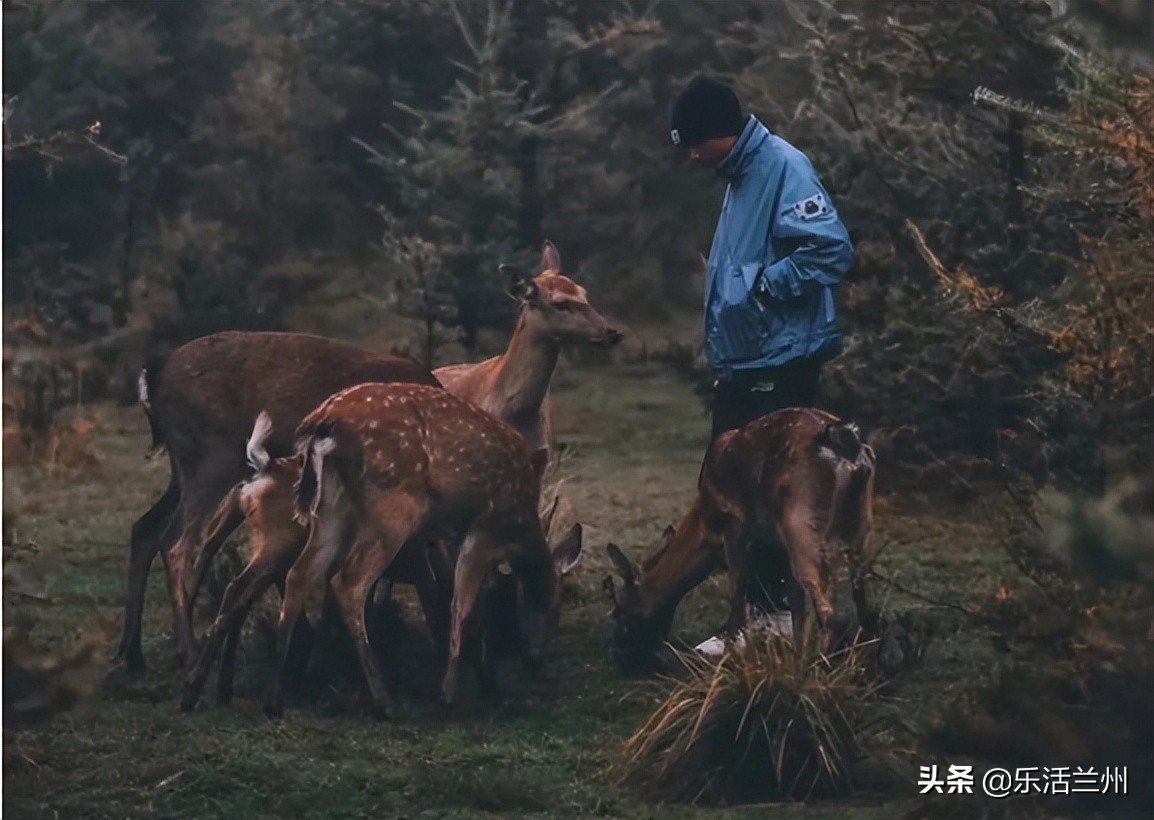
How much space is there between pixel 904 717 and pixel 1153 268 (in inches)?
72.5

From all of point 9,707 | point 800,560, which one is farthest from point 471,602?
point 9,707

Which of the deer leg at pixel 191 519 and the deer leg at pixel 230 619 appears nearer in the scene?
the deer leg at pixel 230 619

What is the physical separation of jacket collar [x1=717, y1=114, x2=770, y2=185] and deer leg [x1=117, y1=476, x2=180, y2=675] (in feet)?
7.80

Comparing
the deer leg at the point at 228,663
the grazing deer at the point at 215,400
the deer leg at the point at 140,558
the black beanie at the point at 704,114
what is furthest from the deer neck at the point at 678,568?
the deer leg at the point at 140,558

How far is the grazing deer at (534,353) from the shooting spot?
764 cm

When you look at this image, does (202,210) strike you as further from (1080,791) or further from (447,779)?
(1080,791)

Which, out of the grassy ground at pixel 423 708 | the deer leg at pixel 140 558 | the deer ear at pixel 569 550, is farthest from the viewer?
the deer ear at pixel 569 550

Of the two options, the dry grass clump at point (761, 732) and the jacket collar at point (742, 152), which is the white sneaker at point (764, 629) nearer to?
the dry grass clump at point (761, 732)

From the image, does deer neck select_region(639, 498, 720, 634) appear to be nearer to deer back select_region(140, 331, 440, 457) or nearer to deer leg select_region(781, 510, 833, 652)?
deer leg select_region(781, 510, 833, 652)

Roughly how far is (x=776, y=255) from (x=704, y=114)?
611 mm

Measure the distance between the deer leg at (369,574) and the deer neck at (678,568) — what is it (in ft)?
3.09

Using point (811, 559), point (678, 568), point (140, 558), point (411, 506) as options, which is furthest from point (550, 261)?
point (140, 558)

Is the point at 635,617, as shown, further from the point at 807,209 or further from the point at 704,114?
the point at 704,114

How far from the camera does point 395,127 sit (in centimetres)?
774
